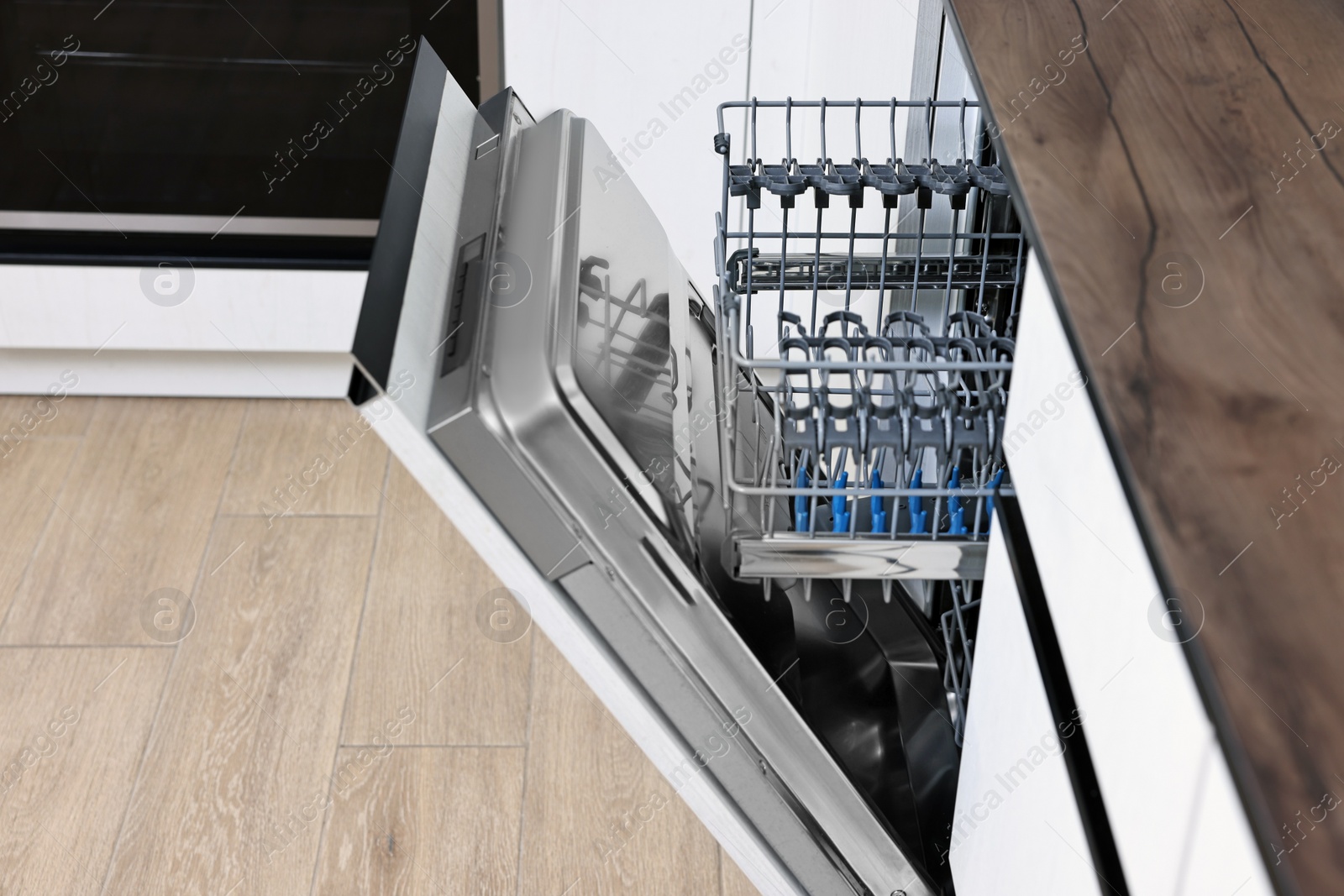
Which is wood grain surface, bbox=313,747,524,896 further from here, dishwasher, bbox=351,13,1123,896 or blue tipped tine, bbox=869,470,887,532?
blue tipped tine, bbox=869,470,887,532

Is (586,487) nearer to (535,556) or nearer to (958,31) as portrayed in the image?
(535,556)

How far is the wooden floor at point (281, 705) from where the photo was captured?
3.92 feet

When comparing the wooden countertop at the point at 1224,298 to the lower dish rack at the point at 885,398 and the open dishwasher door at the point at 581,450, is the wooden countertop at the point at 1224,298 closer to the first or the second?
the lower dish rack at the point at 885,398

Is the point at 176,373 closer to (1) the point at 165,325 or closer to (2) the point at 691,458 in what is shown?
(1) the point at 165,325

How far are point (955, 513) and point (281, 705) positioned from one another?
96 centimetres

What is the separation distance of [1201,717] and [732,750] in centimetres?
39

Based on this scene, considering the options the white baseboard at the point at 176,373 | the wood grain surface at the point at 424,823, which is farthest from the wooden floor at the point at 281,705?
the white baseboard at the point at 176,373

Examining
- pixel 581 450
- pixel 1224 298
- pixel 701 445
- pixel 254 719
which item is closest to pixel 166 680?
pixel 254 719

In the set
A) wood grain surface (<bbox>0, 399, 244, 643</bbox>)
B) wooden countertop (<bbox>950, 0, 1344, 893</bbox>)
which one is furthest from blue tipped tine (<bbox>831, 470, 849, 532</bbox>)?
wood grain surface (<bbox>0, 399, 244, 643</bbox>)

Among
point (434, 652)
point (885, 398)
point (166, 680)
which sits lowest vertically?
point (166, 680)

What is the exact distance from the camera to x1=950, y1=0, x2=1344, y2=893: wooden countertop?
0.32 metres

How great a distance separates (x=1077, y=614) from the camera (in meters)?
0.47

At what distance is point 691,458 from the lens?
0.79m

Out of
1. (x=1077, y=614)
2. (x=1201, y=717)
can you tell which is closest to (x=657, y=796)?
(x=1077, y=614)
